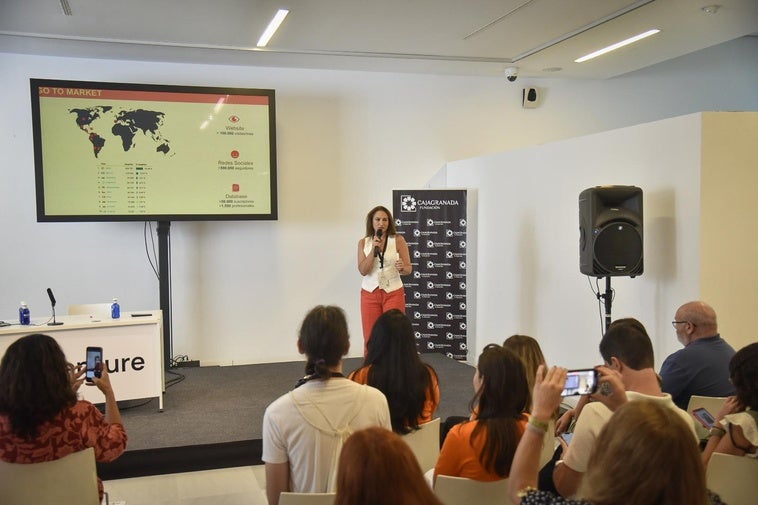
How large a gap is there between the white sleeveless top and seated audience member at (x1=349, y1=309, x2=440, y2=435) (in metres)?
2.67

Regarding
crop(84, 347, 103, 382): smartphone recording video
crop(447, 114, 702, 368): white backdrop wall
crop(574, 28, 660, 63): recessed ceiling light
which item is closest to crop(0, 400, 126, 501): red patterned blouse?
crop(84, 347, 103, 382): smartphone recording video

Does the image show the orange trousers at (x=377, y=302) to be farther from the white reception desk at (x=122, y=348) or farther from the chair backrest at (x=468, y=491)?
the chair backrest at (x=468, y=491)

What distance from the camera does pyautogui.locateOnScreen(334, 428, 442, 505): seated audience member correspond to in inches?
48.9

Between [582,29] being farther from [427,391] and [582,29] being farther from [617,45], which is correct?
[427,391]

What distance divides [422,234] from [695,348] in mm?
3815

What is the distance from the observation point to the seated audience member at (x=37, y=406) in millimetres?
2328

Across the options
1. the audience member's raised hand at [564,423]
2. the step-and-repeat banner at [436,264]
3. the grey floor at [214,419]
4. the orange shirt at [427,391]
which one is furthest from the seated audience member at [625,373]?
the step-and-repeat banner at [436,264]

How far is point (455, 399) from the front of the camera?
17.4 feet

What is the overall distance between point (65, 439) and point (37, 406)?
0.17m

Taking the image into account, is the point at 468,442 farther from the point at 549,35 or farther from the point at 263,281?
the point at 263,281

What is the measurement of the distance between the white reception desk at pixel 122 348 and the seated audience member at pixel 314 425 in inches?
117

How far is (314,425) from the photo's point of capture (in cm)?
217

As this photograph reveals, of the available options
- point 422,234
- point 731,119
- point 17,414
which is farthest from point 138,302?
point 731,119

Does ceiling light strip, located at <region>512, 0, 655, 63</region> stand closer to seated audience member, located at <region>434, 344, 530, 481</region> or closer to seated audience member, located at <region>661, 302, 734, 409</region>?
seated audience member, located at <region>661, 302, 734, 409</region>
